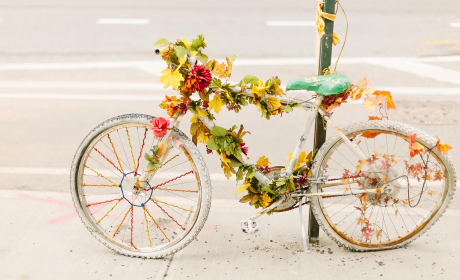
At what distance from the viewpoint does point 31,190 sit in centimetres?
459

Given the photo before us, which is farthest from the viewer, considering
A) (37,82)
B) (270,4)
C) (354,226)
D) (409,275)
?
(270,4)

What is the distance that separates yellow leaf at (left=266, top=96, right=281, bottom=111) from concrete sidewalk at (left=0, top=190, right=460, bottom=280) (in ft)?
3.43

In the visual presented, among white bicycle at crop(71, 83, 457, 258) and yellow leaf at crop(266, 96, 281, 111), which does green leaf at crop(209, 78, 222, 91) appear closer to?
white bicycle at crop(71, 83, 457, 258)

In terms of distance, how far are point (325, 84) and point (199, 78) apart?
75 cm

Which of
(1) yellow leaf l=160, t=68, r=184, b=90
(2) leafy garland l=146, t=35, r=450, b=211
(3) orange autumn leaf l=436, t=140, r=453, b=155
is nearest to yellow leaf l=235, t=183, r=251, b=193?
(2) leafy garland l=146, t=35, r=450, b=211

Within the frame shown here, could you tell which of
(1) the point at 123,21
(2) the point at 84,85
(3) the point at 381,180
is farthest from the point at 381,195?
(1) the point at 123,21

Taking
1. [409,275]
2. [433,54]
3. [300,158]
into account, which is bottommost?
[409,275]

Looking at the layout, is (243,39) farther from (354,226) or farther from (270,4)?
(354,226)

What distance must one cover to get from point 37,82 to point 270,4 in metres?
5.42

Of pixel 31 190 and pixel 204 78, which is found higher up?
pixel 204 78

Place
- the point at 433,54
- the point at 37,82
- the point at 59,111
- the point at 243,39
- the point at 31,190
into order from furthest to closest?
1. the point at 243,39
2. the point at 433,54
3. the point at 37,82
4. the point at 59,111
5. the point at 31,190

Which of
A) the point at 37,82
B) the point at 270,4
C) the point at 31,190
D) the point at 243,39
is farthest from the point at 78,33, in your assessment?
the point at 31,190

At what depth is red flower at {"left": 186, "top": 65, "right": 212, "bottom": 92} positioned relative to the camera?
2984 mm

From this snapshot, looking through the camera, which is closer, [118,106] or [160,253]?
[160,253]
